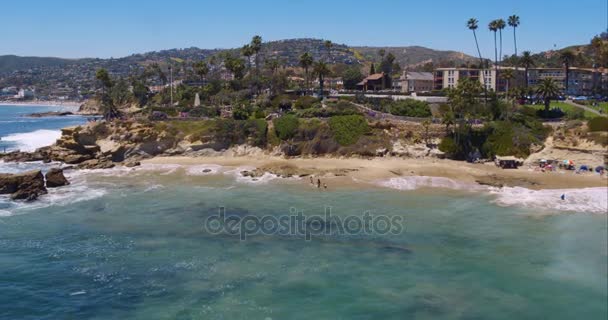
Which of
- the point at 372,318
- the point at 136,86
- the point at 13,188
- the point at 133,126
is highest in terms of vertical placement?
the point at 136,86

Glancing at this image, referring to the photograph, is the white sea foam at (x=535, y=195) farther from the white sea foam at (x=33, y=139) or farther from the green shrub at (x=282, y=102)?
the white sea foam at (x=33, y=139)

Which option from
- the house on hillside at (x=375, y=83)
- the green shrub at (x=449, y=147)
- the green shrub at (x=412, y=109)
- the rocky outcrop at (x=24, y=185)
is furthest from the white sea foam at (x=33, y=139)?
the house on hillside at (x=375, y=83)

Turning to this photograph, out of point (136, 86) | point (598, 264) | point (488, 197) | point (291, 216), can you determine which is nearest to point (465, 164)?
point (488, 197)

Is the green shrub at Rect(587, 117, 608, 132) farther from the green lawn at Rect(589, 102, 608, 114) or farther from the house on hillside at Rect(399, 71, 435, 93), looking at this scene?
the house on hillside at Rect(399, 71, 435, 93)

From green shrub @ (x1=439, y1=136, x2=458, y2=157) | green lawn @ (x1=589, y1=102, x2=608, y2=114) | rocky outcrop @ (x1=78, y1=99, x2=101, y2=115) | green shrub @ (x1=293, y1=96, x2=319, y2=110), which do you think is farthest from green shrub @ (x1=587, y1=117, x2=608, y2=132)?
rocky outcrop @ (x1=78, y1=99, x2=101, y2=115)

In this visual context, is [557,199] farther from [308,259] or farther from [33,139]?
[33,139]

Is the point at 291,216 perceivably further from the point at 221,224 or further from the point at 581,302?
the point at 581,302
